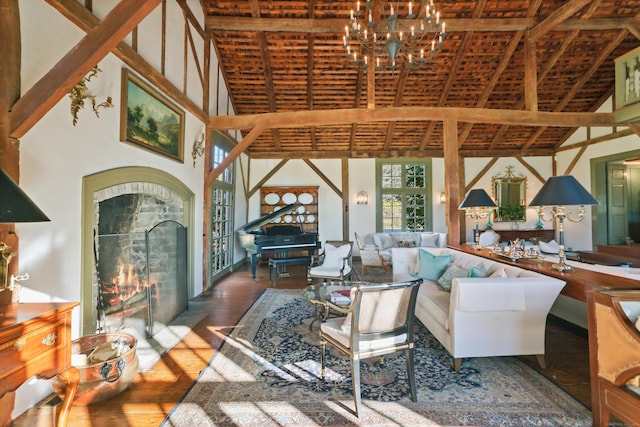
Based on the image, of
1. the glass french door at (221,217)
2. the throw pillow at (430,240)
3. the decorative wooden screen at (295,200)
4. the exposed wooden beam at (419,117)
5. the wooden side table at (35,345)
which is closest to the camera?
the wooden side table at (35,345)

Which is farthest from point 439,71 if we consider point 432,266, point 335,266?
point 335,266

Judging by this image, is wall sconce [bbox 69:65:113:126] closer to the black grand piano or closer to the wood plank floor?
the wood plank floor

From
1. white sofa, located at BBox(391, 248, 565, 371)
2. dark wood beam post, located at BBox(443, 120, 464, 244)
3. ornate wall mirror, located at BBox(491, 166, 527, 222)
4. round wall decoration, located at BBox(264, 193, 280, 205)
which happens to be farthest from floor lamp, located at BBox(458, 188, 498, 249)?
round wall decoration, located at BBox(264, 193, 280, 205)

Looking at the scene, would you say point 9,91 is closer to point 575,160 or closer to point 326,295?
point 326,295

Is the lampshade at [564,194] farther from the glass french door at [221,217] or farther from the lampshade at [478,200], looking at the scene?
the glass french door at [221,217]

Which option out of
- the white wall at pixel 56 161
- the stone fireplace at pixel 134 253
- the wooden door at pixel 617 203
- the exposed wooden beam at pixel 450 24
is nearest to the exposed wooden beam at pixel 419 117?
the exposed wooden beam at pixel 450 24

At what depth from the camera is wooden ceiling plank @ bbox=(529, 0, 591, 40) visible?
168 inches

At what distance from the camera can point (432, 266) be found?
4.01 m

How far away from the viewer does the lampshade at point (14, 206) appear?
1439mm

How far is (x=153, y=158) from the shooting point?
12.6ft

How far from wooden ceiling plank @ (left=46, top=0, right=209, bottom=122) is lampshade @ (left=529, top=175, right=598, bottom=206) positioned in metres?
4.53

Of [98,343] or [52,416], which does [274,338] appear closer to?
[98,343]

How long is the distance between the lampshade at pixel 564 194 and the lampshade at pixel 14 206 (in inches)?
158

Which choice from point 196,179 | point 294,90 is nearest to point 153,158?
point 196,179
